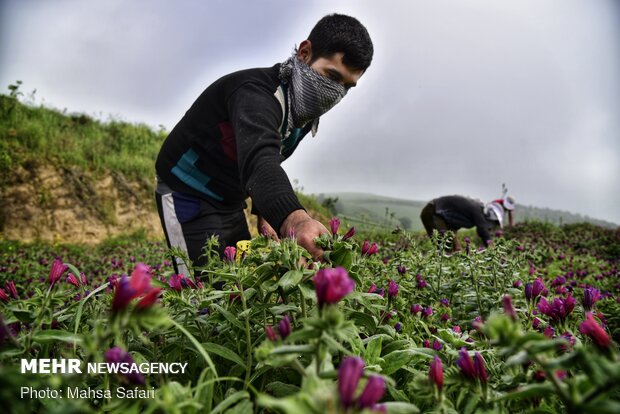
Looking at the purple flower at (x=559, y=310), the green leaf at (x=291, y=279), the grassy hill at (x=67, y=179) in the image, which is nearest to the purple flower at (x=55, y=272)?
the green leaf at (x=291, y=279)

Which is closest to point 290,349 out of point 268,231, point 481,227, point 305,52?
point 268,231

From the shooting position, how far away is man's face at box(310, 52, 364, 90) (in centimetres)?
254

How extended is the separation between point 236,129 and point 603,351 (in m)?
1.72

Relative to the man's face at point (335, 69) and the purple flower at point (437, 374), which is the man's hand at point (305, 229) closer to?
the purple flower at point (437, 374)

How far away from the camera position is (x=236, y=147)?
7.96ft

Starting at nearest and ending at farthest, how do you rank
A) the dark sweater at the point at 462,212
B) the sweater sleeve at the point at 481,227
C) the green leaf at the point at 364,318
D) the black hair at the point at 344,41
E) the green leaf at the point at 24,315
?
the green leaf at the point at 24,315 < the green leaf at the point at 364,318 < the black hair at the point at 344,41 < the sweater sleeve at the point at 481,227 < the dark sweater at the point at 462,212

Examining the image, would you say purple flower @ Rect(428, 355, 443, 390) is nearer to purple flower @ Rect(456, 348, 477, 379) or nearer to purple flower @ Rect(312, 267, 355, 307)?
purple flower @ Rect(456, 348, 477, 379)

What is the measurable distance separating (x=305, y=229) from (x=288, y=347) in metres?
0.72

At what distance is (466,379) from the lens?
755 mm

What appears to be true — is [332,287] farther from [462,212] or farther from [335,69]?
[462,212]

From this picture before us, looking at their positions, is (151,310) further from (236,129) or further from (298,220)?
(236,129)

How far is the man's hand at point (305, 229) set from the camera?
125 cm

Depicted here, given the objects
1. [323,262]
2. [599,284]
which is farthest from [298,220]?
[599,284]

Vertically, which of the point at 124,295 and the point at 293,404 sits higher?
the point at 124,295
